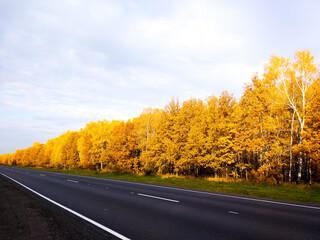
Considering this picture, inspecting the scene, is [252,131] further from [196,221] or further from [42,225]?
[42,225]

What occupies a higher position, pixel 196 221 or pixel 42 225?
pixel 196 221

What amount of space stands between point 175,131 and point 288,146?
15.4 metres

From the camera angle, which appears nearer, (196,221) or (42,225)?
(42,225)

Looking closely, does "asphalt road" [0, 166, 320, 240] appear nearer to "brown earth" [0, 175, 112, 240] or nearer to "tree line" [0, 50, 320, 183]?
"brown earth" [0, 175, 112, 240]

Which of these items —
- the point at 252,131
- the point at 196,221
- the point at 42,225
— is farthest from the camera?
the point at 252,131

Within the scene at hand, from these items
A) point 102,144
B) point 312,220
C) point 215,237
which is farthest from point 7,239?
point 102,144

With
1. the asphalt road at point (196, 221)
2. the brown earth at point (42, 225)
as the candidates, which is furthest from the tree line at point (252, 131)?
the brown earth at point (42, 225)

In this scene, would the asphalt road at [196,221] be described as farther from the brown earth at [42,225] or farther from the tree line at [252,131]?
the tree line at [252,131]

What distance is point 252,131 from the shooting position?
22.8m

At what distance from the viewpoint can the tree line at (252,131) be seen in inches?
780

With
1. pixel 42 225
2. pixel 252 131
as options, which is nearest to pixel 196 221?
pixel 42 225

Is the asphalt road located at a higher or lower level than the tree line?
lower

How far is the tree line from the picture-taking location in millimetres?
19808

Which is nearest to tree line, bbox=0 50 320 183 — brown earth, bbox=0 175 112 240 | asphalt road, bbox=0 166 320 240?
asphalt road, bbox=0 166 320 240
